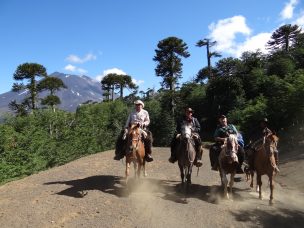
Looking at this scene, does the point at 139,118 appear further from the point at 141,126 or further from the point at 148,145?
the point at 148,145

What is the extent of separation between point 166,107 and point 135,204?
35357 mm

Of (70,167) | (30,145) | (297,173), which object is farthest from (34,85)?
(297,173)

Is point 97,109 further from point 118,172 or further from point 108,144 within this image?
point 118,172

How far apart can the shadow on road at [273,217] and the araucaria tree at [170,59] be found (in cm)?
3802

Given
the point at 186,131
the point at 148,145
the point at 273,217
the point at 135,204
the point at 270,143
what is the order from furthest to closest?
the point at 148,145, the point at 186,131, the point at 270,143, the point at 135,204, the point at 273,217

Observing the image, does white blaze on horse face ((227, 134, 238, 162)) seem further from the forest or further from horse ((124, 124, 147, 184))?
the forest

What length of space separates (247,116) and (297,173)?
1470 cm

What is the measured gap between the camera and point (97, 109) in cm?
4747

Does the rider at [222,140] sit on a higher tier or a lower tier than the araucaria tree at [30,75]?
lower

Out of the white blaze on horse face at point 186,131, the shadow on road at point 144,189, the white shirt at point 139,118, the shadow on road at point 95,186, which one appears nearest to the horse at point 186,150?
the white blaze on horse face at point 186,131

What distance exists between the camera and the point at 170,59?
160 feet

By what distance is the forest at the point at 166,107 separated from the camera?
23781 mm

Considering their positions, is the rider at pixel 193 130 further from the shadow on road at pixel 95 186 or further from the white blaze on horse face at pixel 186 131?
the shadow on road at pixel 95 186

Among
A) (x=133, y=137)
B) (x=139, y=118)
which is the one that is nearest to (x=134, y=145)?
(x=133, y=137)
